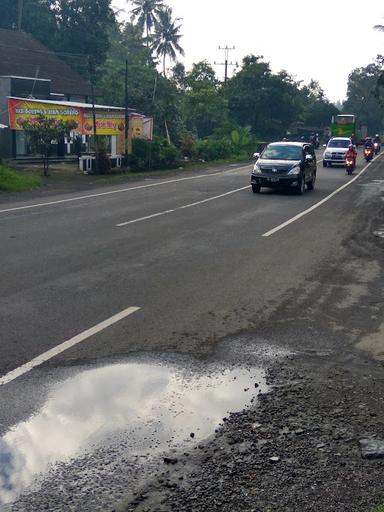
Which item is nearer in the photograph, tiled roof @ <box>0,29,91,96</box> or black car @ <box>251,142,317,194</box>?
black car @ <box>251,142,317,194</box>

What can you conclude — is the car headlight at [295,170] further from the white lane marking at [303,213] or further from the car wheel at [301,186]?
the white lane marking at [303,213]

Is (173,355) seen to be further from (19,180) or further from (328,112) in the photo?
(328,112)

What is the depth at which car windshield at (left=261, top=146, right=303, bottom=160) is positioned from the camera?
25.3 meters

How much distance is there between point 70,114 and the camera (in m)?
37.0

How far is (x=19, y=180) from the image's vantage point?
27719mm

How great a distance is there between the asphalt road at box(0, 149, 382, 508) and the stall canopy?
15461mm

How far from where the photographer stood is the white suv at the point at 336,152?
43.3 metres

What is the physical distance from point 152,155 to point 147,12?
6061cm

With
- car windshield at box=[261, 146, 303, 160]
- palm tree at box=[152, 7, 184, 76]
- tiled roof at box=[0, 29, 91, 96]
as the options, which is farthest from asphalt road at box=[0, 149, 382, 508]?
palm tree at box=[152, 7, 184, 76]

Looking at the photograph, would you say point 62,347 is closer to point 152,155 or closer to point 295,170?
point 295,170

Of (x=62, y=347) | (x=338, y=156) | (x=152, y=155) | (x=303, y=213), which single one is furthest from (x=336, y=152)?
(x=62, y=347)

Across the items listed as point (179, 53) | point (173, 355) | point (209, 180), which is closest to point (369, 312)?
point (173, 355)

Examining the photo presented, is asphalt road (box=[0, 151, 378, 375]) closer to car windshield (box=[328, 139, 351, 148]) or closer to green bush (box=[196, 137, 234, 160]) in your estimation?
car windshield (box=[328, 139, 351, 148])

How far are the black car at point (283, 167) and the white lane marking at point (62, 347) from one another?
1671 centimetres
